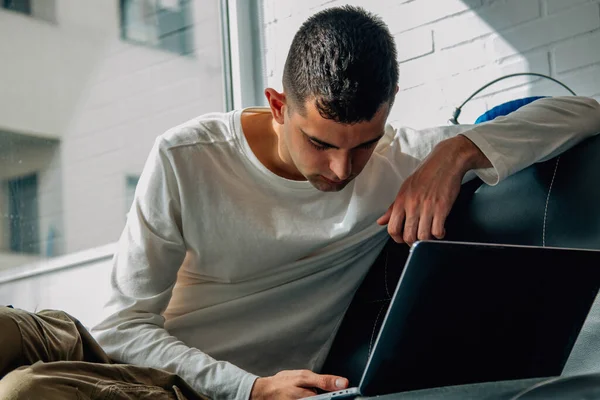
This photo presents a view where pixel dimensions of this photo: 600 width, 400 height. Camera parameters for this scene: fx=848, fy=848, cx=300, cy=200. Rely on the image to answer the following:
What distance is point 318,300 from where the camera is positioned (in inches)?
72.5

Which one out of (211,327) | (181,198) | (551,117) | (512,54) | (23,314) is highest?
(512,54)

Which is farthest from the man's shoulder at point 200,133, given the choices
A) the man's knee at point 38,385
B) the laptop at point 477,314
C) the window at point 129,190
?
the window at point 129,190

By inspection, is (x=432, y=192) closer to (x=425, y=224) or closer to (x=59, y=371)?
(x=425, y=224)

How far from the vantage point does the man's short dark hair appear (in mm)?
1567

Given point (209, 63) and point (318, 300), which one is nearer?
point (318, 300)

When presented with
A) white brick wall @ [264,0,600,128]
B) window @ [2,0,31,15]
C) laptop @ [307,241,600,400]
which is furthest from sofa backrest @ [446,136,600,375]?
window @ [2,0,31,15]

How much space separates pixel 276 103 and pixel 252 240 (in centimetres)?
29

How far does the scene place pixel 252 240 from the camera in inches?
70.5

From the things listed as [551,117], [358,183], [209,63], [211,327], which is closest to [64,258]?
[209,63]

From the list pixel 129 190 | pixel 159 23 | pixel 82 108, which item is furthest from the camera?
pixel 159 23

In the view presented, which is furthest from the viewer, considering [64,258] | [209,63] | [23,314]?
[209,63]

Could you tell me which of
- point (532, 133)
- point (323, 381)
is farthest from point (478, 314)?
point (532, 133)

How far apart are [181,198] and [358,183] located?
0.38 metres

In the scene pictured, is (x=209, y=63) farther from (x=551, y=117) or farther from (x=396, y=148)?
(x=551, y=117)
